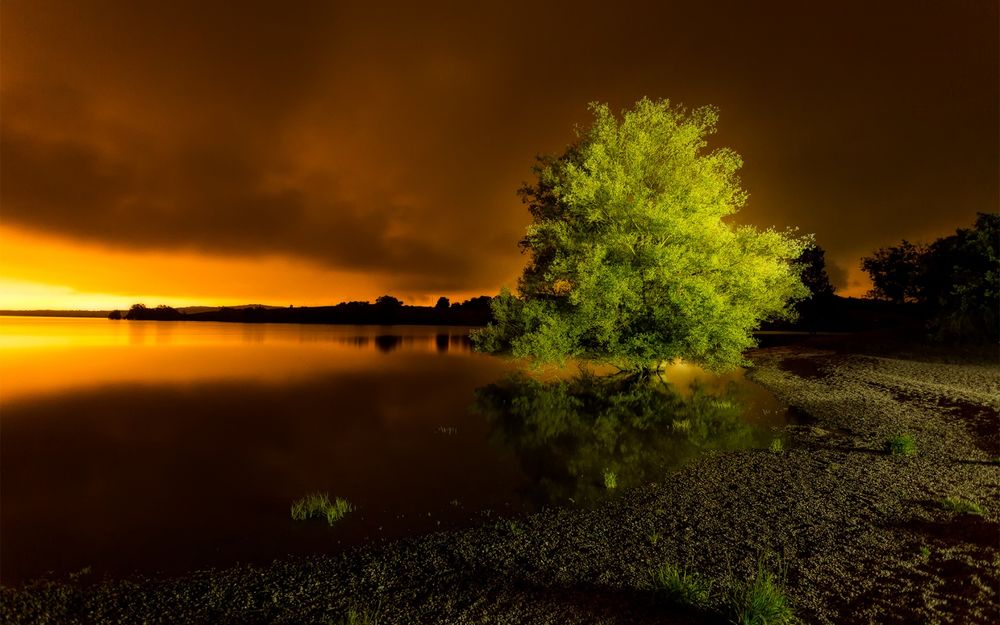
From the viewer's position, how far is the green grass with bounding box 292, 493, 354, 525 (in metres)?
12.2

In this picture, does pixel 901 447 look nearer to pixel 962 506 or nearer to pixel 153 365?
pixel 962 506

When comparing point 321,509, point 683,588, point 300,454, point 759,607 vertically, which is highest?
point 759,607

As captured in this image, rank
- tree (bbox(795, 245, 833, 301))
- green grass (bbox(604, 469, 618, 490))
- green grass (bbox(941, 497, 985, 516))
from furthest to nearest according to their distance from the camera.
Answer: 1. tree (bbox(795, 245, 833, 301))
2. green grass (bbox(604, 469, 618, 490))
3. green grass (bbox(941, 497, 985, 516))

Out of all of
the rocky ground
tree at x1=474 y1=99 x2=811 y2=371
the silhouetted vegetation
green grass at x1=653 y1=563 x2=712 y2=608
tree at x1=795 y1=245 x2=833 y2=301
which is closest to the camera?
green grass at x1=653 y1=563 x2=712 y2=608

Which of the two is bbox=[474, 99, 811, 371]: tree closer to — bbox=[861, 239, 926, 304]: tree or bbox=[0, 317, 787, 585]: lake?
bbox=[0, 317, 787, 585]: lake

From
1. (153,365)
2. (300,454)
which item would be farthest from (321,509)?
(153,365)

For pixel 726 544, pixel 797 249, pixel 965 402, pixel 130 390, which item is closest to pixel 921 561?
pixel 726 544

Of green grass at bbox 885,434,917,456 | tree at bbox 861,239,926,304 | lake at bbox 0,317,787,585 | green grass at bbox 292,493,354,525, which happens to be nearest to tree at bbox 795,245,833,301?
tree at bbox 861,239,926,304

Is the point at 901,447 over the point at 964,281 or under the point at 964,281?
under

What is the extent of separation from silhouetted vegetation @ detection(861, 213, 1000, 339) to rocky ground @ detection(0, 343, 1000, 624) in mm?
40498

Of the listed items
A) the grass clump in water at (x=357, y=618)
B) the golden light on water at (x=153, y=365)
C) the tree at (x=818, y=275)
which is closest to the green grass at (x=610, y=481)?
the grass clump in water at (x=357, y=618)

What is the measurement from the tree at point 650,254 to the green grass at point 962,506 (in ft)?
42.6

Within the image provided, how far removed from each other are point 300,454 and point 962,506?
19.0m

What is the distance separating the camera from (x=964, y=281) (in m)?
46.2
